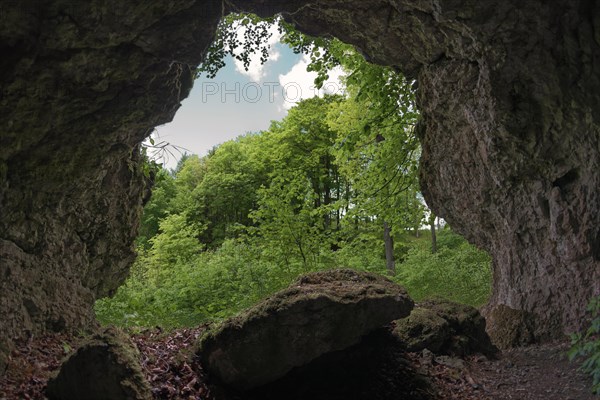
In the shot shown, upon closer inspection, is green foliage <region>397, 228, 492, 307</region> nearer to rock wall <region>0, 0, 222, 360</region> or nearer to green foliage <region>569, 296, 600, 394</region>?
green foliage <region>569, 296, 600, 394</region>

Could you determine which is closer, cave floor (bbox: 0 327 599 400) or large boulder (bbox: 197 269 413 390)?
cave floor (bbox: 0 327 599 400)

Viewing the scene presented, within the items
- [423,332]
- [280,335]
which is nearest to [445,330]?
[423,332]

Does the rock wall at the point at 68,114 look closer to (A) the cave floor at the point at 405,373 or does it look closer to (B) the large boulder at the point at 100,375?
(A) the cave floor at the point at 405,373

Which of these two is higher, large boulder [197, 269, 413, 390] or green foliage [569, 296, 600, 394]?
large boulder [197, 269, 413, 390]

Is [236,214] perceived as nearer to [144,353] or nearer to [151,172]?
[151,172]

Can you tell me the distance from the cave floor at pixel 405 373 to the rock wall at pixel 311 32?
1.67 feet

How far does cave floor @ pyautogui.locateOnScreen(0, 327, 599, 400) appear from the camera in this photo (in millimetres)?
4832

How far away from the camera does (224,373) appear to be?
5.18 m

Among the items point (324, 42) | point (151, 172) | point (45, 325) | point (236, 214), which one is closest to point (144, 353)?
point (45, 325)

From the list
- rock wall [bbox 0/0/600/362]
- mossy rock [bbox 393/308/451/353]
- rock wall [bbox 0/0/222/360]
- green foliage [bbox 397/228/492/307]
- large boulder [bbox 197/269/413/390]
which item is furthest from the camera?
green foliage [bbox 397/228/492/307]

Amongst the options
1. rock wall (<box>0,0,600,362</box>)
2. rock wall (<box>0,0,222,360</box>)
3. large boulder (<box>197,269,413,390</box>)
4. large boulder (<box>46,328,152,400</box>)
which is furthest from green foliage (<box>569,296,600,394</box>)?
rock wall (<box>0,0,222,360</box>)

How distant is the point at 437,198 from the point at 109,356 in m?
7.20

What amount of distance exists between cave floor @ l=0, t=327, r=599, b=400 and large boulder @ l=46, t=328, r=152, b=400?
33 cm

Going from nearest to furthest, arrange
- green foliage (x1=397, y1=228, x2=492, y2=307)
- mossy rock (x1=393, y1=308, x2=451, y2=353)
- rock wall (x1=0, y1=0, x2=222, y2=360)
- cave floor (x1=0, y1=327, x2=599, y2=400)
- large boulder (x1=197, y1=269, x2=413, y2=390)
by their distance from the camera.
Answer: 1. cave floor (x1=0, y1=327, x2=599, y2=400)
2. rock wall (x1=0, y1=0, x2=222, y2=360)
3. large boulder (x1=197, y1=269, x2=413, y2=390)
4. mossy rock (x1=393, y1=308, x2=451, y2=353)
5. green foliage (x1=397, y1=228, x2=492, y2=307)
